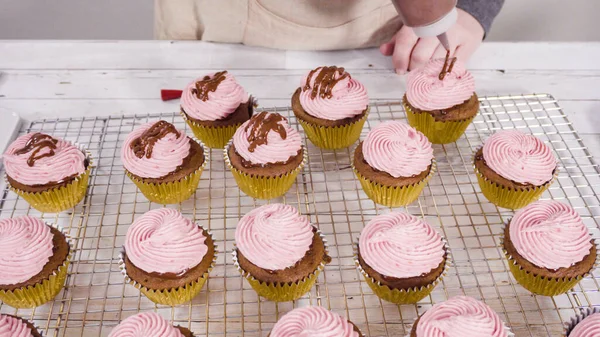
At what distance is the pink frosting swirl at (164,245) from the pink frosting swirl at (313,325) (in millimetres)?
660

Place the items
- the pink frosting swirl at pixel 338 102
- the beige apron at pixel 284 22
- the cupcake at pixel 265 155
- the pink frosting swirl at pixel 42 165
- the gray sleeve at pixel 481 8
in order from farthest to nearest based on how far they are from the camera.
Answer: the gray sleeve at pixel 481 8
the beige apron at pixel 284 22
the pink frosting swirl at pixel 338 102
the cupcake at pixel 265 155
the pink frosting swirl at pixel 42 165

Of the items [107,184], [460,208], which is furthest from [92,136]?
[460,208]

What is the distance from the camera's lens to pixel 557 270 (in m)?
3.04

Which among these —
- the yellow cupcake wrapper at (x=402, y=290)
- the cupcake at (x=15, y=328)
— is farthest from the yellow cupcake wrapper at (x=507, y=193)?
the cupcake at (x=15, y=328)

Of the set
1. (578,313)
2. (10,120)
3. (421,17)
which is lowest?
(10,120)

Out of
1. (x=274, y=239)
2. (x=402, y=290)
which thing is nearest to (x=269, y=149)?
(x=274, y=239)

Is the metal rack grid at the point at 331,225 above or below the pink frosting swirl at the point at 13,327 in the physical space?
below

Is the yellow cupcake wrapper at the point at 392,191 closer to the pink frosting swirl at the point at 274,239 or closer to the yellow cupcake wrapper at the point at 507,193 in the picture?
the yellow cupcake wrapper at the point at 507,193

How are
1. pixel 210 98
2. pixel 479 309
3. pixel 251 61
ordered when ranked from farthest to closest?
pixel 251 61
pixel 210 98
pixel 479 309

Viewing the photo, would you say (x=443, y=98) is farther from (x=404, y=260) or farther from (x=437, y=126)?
(x=404, y=260)

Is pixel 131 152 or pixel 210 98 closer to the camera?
pixel 131 152

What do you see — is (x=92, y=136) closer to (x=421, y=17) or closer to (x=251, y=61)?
(x=251, y=61)

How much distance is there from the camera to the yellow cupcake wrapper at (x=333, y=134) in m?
3.96

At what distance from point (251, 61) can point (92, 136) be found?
134 centimetres
